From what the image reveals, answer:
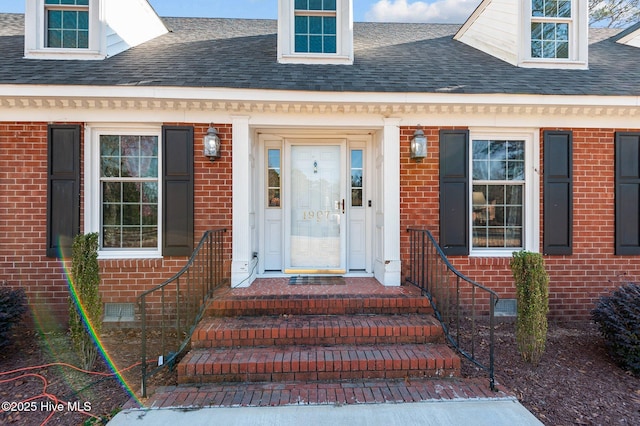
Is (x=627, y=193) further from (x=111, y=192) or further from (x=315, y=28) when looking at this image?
(x=111, y=192)

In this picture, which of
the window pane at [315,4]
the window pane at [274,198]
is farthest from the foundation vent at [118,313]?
the window pane at [315,4]

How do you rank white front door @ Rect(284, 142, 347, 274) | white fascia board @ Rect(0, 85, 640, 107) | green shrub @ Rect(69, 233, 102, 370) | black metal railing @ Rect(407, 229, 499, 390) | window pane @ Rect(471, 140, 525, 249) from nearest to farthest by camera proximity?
green shrub @ Rect(69, 233, 102, 370)
black metal railing @ Rect(407, 229, 499, 390)
white fascia board @ Rect(0, 85, 640, 107)
window pane @ Rect(471, 140, 525, 249)
white front door @ Rect(284, 142, 347, 274)

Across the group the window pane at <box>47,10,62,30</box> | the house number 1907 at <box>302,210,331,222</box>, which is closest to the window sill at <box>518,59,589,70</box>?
the house number 1907 at <box>302,210,331,222</box>

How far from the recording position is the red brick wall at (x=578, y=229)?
464 cm

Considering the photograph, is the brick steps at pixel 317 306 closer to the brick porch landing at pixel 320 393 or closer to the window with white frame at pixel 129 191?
the brick porch landing at pixel 320 393

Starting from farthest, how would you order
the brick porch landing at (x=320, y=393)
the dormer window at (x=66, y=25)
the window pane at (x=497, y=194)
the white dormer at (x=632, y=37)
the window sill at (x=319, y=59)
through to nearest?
1. the white dormer at (x=632, y=37)
2. the window sill at (x=319, y=59)
3. the dormer window at (x=66, y=25)
4. the window pane at (x=497, y=194)
5. the brick porch landing at (x=320, y=393)

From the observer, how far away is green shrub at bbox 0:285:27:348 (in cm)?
362

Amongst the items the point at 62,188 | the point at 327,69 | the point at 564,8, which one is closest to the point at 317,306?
the point at 327,69

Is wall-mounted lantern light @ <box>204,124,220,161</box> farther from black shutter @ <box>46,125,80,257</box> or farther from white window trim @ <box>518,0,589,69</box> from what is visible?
white window trim @ <box>518,0,589,69</box>

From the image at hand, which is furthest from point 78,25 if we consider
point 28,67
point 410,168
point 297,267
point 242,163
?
point 410,168

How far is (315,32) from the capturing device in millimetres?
5273

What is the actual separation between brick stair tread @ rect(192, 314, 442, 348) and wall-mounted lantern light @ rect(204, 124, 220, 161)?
6.73 feet

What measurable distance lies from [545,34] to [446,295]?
4.44 metres

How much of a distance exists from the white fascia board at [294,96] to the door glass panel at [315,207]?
3.53ft
